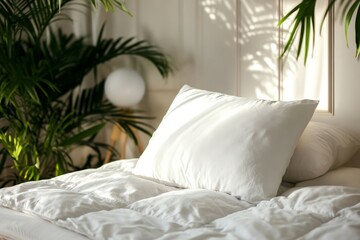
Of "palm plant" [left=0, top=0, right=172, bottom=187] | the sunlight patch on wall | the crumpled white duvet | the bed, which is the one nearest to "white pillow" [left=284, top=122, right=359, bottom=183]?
the bed

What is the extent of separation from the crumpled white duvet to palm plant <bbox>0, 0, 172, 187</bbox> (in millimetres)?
908

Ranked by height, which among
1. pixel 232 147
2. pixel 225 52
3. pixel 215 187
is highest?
pixel 225 52

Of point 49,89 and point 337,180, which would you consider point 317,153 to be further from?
point 49,89

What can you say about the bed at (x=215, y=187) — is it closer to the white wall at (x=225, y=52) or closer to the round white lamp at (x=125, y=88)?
the white wall at (x=225, y=52)

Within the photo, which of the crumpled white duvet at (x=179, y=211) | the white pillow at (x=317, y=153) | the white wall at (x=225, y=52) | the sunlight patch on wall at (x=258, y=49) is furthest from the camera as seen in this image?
the sunlight patch on wall at (x=258, y=49)

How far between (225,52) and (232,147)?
97cm

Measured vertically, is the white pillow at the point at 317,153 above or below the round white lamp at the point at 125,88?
below

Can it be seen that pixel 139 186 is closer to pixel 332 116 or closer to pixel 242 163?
pixel 242 163

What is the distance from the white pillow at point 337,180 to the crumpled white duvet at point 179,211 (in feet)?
0.40

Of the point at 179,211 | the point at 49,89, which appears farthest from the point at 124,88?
the point at 179,211

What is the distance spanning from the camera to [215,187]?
213 cm

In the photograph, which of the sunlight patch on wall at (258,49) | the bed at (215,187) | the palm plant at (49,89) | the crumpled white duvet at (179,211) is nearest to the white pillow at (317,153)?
the bed at (215,187)

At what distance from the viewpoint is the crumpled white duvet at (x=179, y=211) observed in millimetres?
1624

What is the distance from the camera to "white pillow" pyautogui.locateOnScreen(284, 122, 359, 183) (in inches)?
86.5
